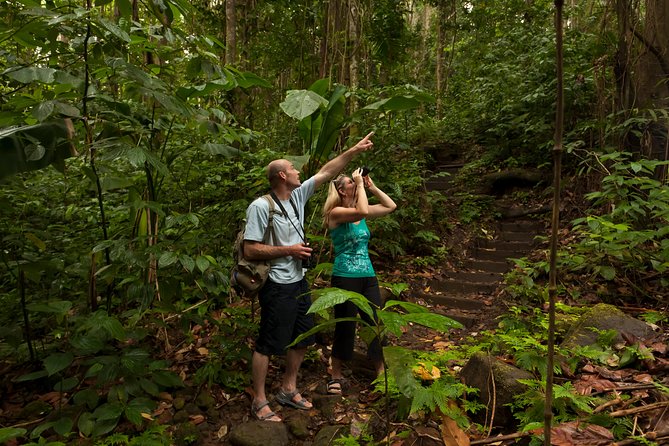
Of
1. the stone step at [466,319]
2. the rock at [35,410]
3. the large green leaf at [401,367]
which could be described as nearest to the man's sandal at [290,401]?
the large green leaf at [401,367]

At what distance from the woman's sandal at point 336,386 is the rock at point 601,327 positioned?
165 cm

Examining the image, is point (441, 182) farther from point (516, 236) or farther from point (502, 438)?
point (502, 438)

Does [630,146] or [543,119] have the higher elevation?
[543,119]

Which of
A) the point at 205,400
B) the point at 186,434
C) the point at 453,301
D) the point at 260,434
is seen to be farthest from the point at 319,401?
the point at 453,301

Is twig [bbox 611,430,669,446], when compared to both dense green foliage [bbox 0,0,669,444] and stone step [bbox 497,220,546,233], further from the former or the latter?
stone step [bbox 497,220,546,233]

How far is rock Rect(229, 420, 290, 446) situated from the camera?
273 cm

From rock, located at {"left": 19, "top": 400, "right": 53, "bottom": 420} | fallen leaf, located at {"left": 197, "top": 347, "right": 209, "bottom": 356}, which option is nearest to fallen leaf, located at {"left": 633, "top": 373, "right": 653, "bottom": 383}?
fallen leaf, located at {"left": 197, "top": 347, "right": 209, "bottom": 356}

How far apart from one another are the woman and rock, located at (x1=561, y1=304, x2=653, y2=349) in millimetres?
1439

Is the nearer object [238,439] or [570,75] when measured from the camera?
[238,439]

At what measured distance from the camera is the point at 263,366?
9.78 feet

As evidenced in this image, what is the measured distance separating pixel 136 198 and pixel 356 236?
1614 millimetres

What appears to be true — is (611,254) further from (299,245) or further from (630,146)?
(299,245)

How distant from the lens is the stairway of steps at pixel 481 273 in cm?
539

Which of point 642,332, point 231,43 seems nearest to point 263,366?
point 642,332
